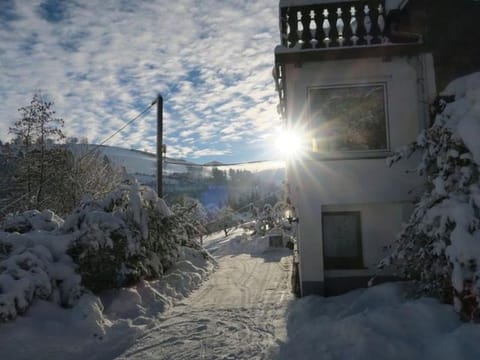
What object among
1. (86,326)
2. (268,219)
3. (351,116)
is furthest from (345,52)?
(268,219)

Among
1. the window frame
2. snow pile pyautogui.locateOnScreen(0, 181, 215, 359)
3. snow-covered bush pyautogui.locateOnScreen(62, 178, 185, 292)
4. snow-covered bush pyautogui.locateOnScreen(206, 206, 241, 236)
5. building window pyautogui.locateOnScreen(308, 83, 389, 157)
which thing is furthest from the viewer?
snow-covered bush pyautogui.locateOnScreen(206, 206, 241, 236)

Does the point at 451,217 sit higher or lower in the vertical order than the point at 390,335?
higher

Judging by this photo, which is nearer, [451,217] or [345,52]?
[451,217]

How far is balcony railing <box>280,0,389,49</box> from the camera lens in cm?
745

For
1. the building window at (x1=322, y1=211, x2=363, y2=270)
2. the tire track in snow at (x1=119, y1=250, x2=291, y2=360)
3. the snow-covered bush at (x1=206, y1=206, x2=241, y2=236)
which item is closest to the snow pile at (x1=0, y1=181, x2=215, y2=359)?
the tire track in snow at (x1=119, y1=250, x2=291, y2=360)

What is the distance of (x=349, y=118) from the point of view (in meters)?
7.57

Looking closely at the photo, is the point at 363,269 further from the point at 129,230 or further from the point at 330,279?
the point at 129,230

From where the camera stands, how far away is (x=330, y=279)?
24.8 ft

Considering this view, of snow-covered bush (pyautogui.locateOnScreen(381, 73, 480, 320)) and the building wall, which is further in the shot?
the building wall

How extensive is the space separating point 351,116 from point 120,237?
5779 millimetres

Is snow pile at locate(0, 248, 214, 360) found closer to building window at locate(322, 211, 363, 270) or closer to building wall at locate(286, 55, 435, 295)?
building wall at locate(286, 55, 435, 295)

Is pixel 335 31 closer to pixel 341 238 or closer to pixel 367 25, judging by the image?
pixel 367 25

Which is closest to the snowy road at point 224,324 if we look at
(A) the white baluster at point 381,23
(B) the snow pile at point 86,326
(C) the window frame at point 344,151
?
(B) the snow pile at point 86,326

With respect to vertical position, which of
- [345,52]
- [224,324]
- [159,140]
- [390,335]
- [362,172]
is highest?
[345,52]
